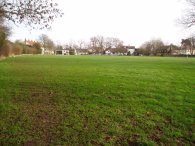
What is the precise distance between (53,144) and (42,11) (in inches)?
230

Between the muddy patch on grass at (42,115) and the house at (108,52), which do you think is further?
the house at (108,52)

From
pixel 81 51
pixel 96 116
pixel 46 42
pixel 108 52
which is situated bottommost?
pixel 96 116

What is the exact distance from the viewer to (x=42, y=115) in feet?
26.8

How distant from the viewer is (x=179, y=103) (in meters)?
9.73

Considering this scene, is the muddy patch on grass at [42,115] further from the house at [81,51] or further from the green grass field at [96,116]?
the house at [81,51]

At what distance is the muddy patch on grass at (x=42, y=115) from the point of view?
6.66 m

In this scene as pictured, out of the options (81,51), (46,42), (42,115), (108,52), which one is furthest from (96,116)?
(81,51)

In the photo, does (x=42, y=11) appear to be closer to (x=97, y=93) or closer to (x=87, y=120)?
(x=97, y=93)

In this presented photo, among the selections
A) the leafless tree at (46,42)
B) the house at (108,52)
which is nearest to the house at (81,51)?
the house at (108,52)

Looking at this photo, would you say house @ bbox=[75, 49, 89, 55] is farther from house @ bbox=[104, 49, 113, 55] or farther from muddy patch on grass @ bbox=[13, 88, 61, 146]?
muddy patch on grass @ bbox=[13, 88, 61, 146]

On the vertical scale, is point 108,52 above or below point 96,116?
above

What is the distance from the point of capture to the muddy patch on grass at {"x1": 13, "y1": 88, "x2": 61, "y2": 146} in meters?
6.66

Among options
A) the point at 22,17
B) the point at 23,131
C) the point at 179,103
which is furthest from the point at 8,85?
the point at 179,103

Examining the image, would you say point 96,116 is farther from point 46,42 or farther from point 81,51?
point 81,51
